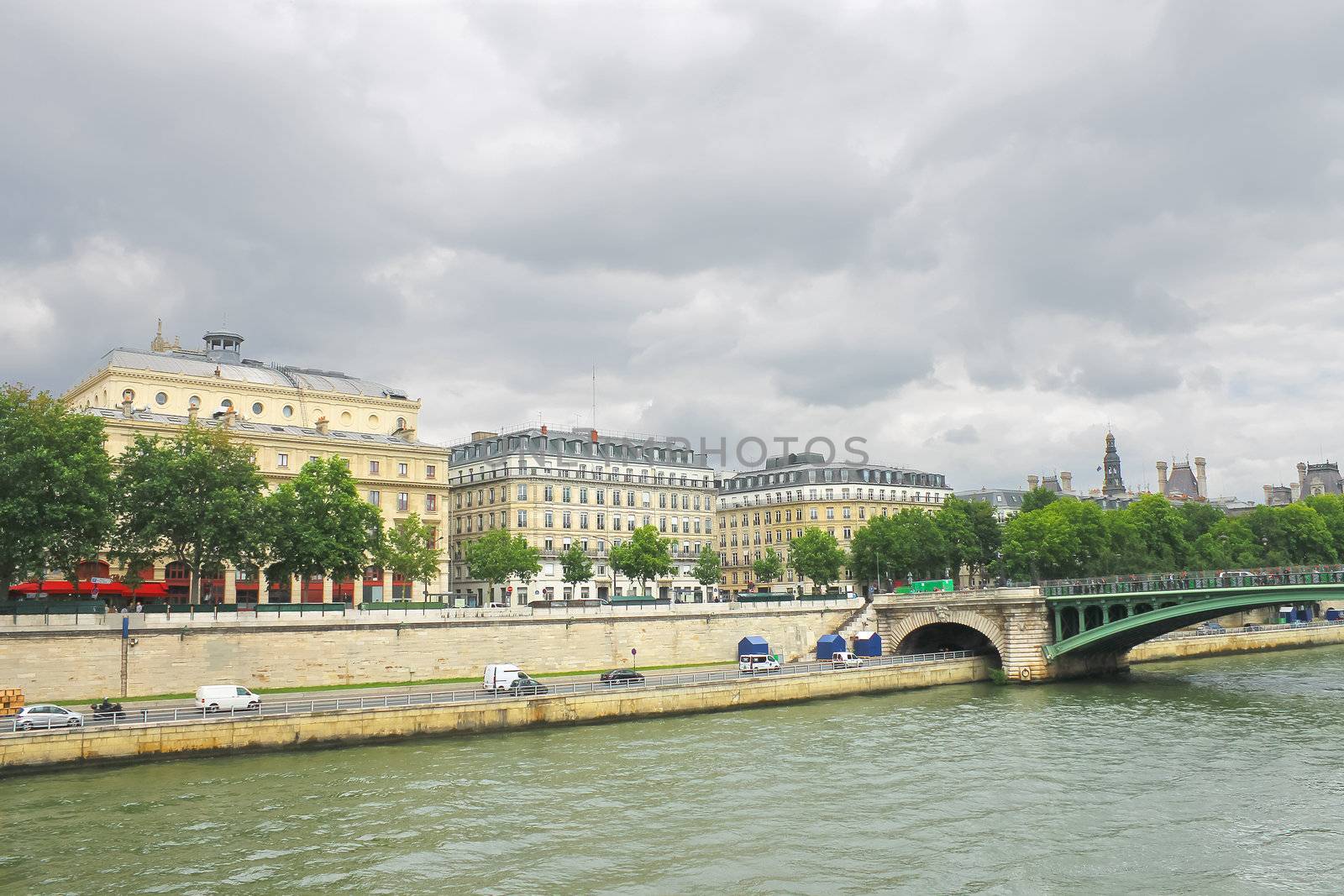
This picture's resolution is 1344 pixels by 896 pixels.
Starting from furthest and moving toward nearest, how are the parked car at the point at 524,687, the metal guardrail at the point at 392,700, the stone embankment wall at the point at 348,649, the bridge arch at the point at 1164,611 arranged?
1. the bridge arch at the point at 1164,611
2. the stone embankment wall at the point at 348,649
3. the parked car at the point at 524,687
4. the metal guardrail at the point at 392,700

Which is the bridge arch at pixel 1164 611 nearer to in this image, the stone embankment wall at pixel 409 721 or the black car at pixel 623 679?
the stone embankment wall at pixel 409 721

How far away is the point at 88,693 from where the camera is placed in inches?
1964

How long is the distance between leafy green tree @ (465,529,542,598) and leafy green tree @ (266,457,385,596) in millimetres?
18936

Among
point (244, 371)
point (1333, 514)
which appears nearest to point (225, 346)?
point (244, 371)

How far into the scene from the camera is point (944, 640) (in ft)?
263

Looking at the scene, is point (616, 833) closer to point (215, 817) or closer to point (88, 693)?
point (215, 817)

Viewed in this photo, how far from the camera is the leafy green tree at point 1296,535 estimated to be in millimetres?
120625

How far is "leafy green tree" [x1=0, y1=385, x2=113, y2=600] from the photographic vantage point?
5138cm

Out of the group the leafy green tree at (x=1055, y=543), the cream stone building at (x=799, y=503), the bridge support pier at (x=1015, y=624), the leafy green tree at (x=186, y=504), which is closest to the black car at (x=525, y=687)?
the leafy green tree at (x=186, y=504)

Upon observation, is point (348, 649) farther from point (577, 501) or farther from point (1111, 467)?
point (1111, 467)

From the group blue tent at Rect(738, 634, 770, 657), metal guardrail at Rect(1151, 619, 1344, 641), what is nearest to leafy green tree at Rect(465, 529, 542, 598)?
blue tent at Rect(738, 634, 770, 657)

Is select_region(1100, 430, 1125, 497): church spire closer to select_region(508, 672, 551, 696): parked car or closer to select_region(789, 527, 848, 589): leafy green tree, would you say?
select_region(789, 527, 848, 589): leafy green tree

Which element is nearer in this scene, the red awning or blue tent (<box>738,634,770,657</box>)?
the red awning

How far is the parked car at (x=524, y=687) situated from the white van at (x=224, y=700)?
1118 cm
